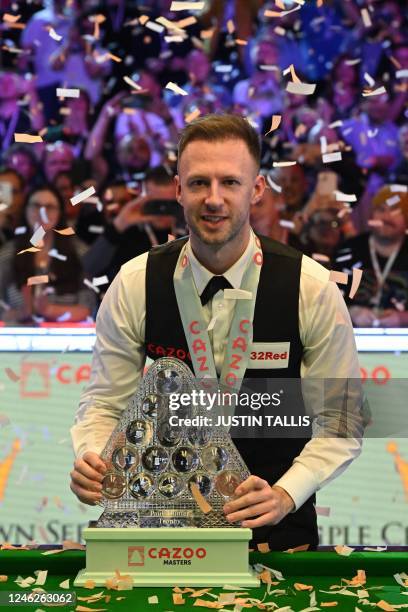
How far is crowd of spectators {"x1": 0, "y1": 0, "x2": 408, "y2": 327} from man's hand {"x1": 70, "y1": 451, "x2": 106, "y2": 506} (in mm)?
2947

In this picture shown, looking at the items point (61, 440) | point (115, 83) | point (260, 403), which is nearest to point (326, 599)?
point (260, 403)

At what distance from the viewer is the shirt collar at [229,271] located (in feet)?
9.22

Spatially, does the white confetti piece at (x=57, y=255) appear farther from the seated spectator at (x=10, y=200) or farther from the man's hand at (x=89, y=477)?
the man's hand at (x=89, y=477)

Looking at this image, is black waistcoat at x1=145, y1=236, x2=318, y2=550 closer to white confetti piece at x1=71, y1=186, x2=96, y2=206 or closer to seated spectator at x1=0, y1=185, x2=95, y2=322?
white confetti piece at x1=71, y1=186, x2=96, y2=206

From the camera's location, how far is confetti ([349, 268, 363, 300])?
509cm

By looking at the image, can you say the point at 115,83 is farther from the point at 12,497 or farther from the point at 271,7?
the point at 12,497

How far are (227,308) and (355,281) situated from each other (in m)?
2.40

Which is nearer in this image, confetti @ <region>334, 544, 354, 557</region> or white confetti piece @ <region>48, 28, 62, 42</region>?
confetti @ <region>334, 544, 354, 557</region>

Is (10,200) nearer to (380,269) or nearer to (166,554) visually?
(380,269)

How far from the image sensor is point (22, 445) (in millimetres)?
4508

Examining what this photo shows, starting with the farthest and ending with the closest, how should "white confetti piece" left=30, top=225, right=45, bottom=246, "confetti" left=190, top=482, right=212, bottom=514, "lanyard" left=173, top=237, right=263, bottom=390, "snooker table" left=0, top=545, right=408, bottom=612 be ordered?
"white confetti piece" left=30, top=225, right=45, bottom=246
"lanyard" left=173, top=237, right=263, bottom=390
"confetti" left=190, top=482, right=212, bottom=514
"snooker table" left=0, top=545, right=408, bottom=612

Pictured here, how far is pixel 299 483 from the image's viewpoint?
2463 mm

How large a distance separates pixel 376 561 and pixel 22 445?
264cm

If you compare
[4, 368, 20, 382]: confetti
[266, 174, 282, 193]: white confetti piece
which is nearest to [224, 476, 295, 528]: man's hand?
[4, 368, 20, 382]: confetti
